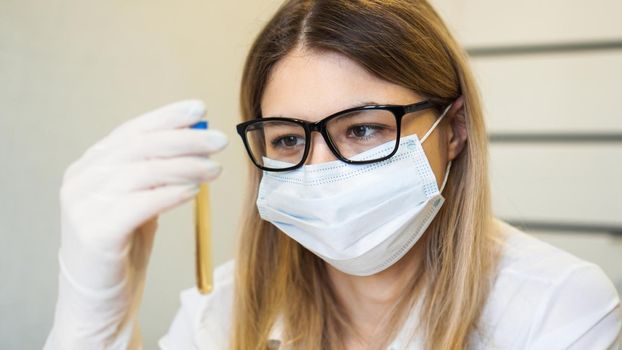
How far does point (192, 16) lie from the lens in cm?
157

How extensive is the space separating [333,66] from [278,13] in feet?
0.71

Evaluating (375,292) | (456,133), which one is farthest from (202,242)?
(456,133)

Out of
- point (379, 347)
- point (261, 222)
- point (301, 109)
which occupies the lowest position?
point (379, 347)

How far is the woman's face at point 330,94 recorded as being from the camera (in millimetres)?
924

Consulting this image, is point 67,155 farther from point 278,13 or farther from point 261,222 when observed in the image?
point 278,13

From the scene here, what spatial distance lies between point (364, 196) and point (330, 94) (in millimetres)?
179

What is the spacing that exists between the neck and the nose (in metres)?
0.29

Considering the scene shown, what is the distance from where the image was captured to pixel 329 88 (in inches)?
36.6

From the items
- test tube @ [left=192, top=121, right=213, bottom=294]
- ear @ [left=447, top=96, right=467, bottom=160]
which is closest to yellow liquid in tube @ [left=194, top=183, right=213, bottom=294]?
test tube @ [left=192, top=121, right=213, bottom=294]

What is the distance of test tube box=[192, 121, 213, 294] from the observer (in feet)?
2.75

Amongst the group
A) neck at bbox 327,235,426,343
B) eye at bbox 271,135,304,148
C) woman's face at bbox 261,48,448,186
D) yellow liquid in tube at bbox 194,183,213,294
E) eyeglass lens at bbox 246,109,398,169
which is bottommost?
neck at bbox 327,235,426,343

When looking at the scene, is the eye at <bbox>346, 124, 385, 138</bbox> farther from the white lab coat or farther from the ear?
the white lab coat

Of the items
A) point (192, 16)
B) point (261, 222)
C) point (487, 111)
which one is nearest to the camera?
point (261, 222)

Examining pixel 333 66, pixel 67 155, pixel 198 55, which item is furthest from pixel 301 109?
pixel 198 55
